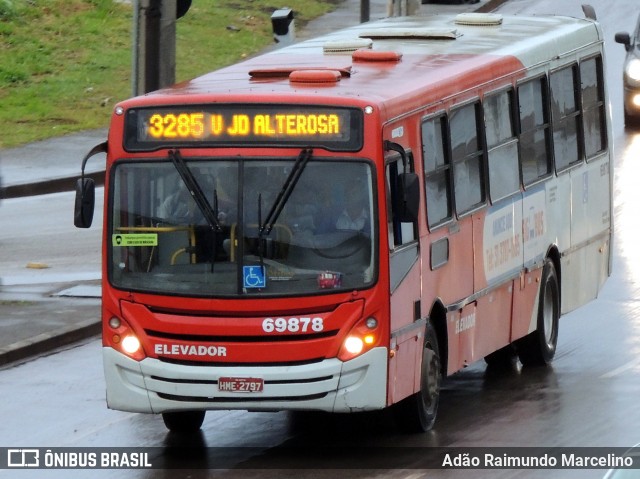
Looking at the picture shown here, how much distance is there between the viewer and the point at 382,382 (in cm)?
1132

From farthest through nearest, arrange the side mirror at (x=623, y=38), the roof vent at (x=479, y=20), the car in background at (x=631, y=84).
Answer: the side mirror at (x=623, y=38)
the car in background at (x=631, y=84)
the roof vent at (x=479, y=20)

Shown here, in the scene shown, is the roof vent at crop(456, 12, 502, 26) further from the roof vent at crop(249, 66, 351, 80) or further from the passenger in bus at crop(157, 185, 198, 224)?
the passenger in bus at crop(157, 185, 198, 224)

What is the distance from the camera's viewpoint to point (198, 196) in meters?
11.5

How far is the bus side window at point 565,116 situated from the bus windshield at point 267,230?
14.4 feet

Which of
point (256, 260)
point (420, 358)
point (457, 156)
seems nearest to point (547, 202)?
point (457, 156)

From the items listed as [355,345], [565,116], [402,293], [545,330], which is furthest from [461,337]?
[565,116]

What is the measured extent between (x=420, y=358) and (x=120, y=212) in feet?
7.50

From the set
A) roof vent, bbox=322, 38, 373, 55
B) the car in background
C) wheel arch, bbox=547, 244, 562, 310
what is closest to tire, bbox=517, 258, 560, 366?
wheel arch, bbox=547, 244, 562, 310

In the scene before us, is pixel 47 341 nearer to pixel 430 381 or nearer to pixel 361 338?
pixel 430 381

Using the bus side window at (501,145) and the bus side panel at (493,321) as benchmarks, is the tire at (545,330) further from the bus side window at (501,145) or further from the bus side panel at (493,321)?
the bus side window at (501,145)

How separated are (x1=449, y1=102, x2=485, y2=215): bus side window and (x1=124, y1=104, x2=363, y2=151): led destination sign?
5.63 ft

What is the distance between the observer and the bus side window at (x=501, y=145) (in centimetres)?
1381

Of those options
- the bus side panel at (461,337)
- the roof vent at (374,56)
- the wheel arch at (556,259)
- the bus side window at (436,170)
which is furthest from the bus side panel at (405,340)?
the wheel arch at (556,259)

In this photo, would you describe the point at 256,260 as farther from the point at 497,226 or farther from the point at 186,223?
the point at 497,226
